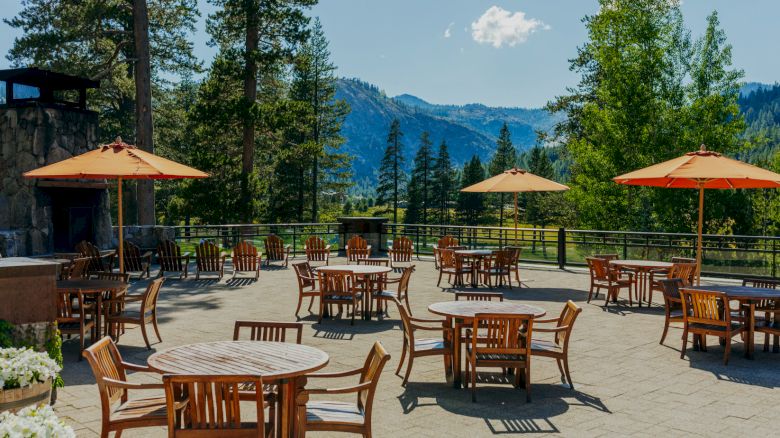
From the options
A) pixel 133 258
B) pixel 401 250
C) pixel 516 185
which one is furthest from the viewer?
pixel 401 250

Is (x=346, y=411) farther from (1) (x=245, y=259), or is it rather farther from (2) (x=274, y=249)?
(2) (x=274, y=249)

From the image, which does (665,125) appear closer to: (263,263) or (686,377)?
(263,263)

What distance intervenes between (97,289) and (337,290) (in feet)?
11.4

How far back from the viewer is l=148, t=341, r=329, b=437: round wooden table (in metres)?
4.10

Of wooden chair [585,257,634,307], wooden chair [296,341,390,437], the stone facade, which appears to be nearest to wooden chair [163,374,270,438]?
wooden chair [296,341,390,437]

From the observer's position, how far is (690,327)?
25.3 feet

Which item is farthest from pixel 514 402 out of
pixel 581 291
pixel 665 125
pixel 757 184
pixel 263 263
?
pixel 665 125

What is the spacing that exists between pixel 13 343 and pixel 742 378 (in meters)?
7.09

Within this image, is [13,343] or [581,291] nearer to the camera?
[13,343]

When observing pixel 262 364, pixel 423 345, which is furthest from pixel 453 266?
pixel 262 364

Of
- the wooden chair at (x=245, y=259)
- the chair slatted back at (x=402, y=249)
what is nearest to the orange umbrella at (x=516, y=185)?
the chair slatted back at (x=402, y=249)

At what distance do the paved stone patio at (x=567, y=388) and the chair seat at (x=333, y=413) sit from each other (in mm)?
560

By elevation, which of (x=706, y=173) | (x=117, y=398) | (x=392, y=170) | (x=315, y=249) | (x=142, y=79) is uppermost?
(x=392, y=170)

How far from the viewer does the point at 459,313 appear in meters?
6.31
